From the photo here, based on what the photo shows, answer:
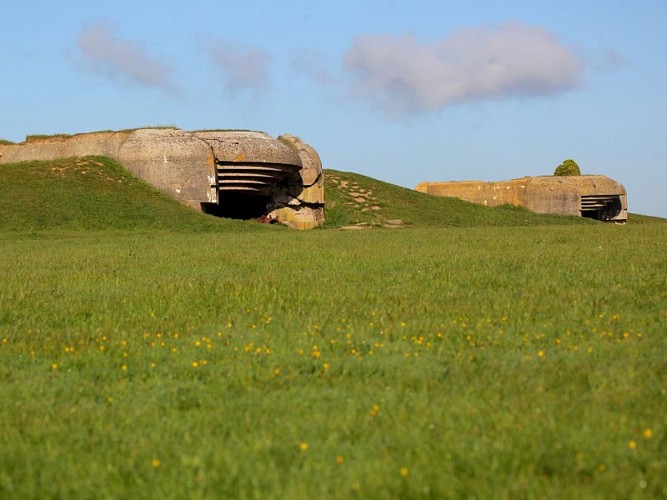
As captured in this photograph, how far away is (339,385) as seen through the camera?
19.3ft

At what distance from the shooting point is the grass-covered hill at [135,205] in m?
26.8

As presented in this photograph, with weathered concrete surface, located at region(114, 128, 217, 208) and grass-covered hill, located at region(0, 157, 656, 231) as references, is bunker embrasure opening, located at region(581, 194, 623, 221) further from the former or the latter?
weathered concrete surface, located at region(114, 128, 217, 208)

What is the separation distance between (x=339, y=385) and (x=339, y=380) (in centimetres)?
11

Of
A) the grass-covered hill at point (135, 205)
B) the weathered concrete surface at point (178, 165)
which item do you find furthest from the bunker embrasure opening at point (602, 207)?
the weathered concrete surface at point (178, 165)

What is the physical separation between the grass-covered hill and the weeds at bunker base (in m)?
15.6

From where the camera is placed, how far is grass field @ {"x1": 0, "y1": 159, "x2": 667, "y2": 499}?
13.8ft

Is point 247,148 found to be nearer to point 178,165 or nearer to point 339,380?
point 178,165

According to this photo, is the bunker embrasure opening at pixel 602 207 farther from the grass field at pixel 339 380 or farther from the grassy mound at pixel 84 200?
the grass field at pixel 339 380

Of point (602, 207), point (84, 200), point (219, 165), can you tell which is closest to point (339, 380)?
point (84, 200)

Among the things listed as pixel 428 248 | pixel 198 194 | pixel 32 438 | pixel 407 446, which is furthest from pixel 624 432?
pixel 198 194

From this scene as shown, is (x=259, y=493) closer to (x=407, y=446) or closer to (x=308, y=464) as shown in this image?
(x=308, y=464)

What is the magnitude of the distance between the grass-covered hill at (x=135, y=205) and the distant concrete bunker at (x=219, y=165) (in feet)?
2.33

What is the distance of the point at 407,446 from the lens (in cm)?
456

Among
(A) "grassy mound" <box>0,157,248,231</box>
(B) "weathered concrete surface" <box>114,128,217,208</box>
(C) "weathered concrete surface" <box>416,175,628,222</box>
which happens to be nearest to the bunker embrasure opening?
(C) "weathered concrete surface" <box>416,175,628,222</box>
